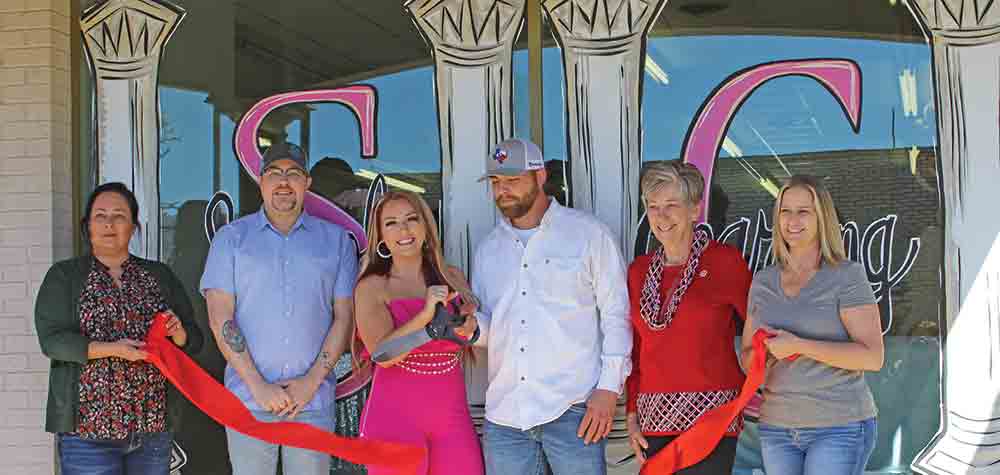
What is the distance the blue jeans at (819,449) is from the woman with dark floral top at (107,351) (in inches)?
98.7

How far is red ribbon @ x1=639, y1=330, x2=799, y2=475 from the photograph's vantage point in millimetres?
3863

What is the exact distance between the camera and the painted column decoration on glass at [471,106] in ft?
17.1

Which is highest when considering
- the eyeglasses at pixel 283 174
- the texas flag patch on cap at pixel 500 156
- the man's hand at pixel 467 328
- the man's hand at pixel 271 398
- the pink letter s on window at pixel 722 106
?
the pink letter s on window at pixel 722 106

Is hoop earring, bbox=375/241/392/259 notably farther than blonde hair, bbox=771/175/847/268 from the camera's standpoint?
Yes

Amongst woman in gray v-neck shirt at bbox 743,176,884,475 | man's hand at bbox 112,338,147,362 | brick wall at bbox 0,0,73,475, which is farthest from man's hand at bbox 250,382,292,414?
woman in gray v-neck shirt at bbox 743,176,884,475

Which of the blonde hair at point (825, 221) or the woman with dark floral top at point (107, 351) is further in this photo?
the woman with dark floral top at point (107, 351)

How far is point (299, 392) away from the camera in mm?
4395

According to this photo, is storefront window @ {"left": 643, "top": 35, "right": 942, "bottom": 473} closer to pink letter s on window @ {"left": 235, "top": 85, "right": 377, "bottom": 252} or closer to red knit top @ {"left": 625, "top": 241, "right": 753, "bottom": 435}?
red knit top @ {"left": 625, "top": 241, "right": 753, "bottom": 435}

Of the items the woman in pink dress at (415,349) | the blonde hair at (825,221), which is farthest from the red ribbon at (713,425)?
the woman in pink dress at (415,349)

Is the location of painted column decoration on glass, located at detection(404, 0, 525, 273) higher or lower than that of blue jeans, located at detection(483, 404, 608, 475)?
higher

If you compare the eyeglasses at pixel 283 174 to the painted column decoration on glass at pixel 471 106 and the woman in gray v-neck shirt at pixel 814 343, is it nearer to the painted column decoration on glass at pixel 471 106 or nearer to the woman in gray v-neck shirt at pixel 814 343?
the painted column decoration on glass at pixel 471 106

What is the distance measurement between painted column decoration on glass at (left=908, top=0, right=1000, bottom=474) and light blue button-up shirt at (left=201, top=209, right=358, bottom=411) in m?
2.78

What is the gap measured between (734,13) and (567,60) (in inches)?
32.9

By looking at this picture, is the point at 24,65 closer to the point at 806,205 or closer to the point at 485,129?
the point at 485,129
